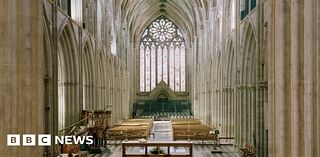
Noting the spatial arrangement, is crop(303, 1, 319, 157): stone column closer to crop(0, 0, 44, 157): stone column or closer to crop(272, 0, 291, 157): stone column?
crop(272, 0, 291, 157): stone column

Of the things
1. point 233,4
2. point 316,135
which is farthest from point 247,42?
point 316,135

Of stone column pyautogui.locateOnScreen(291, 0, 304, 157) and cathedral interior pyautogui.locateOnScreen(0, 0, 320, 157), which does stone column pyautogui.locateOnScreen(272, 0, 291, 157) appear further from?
stone column pyautogui.locateOnScreen(291, 0, 304, 157)

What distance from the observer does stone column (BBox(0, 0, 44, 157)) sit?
1119cm

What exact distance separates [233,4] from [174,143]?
11805 mm

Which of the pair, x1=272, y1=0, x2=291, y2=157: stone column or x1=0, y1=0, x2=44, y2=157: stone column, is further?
x1=272, y1=0, x2=291, y2=157: stone column

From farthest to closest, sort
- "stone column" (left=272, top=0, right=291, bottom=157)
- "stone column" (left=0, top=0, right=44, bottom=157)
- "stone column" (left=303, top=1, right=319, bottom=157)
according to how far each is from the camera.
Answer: "stone column" (left=272, top=0, right=291, bottom=157), "stone column" (left=0, top=0, right=44, bottom=157), "stone column" (left=303, top=1, right=319, bottom=157)

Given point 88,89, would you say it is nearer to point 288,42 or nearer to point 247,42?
point 247,42

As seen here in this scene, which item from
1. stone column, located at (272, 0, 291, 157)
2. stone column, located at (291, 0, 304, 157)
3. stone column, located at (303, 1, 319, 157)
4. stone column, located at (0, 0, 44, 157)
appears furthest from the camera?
stone column, located at (272, 0, 291, 157)

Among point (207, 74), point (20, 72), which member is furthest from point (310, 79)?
point (207, 74)

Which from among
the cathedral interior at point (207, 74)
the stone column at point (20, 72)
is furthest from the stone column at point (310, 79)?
the stone column at point (20, 72)

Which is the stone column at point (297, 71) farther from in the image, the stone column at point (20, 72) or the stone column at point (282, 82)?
the stone column at point (20, 72)

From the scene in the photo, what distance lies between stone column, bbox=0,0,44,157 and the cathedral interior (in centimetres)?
3

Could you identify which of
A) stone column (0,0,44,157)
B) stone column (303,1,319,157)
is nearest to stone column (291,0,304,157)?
stone column (303,1,319,157)

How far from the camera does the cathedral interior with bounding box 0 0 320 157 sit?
1084 centimetres
